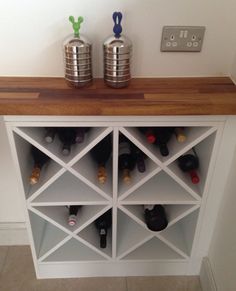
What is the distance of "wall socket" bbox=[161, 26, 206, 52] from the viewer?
3.41ft

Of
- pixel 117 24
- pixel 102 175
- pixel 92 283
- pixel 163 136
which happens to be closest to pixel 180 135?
pixel 163 136

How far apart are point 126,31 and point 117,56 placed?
0.14 m

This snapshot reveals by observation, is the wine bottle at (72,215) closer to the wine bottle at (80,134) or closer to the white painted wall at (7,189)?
the white painted wall at (7,189)

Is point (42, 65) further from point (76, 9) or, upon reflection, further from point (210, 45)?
point (210, 45)

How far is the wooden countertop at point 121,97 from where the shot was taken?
35.9 inches

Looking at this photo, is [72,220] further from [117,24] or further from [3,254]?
[117,24]

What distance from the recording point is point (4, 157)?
1333 millimetres

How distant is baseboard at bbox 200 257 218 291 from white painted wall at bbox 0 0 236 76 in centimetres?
85

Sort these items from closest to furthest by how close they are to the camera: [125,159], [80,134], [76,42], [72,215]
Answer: [76,42] → [80,134] → [125,159] → [72,215]

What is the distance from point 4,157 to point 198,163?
846 millimetres

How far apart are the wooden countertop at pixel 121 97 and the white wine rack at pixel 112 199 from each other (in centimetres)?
6

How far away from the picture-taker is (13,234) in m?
1.58

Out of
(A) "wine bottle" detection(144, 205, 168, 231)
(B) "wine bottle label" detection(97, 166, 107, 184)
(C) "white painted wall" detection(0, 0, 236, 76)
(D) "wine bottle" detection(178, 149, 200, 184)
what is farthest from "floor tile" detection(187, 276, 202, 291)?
(C) "white painted wall" detection(0, 0, 236, 76)

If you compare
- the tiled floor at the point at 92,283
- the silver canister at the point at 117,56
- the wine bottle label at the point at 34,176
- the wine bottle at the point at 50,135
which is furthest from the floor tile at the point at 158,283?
the silver canister at the point at 117,56
